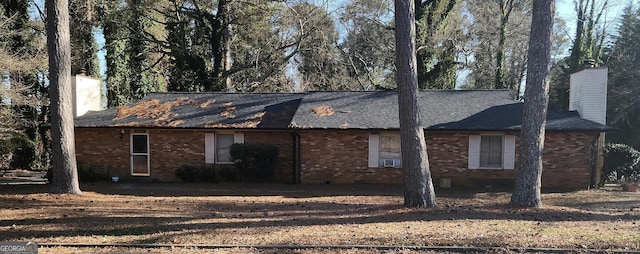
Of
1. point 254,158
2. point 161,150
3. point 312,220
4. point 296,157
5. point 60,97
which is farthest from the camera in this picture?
point 161,150

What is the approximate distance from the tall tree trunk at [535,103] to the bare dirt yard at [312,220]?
0.68 metres

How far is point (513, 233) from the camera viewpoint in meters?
7.14

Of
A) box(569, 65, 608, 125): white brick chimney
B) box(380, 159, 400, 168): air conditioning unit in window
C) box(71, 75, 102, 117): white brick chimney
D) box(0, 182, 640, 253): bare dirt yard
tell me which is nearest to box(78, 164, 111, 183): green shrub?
box(71, 75, 102, 117): white brick chimney

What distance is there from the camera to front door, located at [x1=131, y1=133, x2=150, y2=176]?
1628cm

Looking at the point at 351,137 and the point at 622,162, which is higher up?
the point at 351,137

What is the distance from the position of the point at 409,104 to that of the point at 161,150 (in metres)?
10.7

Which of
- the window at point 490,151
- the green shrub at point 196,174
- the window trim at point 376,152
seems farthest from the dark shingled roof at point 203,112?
the window at point 490,151

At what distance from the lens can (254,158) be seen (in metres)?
15.1

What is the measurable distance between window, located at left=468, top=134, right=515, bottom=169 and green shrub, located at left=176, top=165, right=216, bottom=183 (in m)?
9.65

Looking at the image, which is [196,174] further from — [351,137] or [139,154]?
[351,137]

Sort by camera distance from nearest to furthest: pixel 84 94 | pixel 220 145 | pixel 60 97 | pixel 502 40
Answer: pixel 60 97
pixel 220 145
pixel 84 94
pixel 502 40

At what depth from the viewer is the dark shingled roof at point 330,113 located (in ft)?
47.8

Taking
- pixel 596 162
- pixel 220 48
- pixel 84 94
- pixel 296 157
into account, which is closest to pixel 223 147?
pixel 296 157

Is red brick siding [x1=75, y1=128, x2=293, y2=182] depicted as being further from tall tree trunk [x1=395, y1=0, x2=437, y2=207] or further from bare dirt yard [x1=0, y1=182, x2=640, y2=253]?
tall tree trunk [x1=395, y1=0, x2=437, y2=207]
